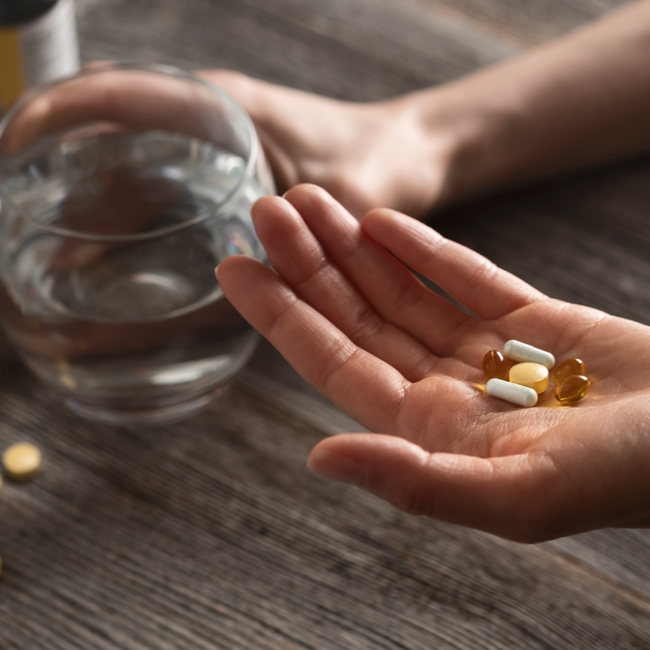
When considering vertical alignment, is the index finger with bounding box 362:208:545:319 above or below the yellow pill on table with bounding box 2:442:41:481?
above

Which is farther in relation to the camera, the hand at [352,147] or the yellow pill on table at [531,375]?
the hand at [352,147]

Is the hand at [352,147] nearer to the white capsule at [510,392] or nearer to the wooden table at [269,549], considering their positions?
the wooden table at [269,549]

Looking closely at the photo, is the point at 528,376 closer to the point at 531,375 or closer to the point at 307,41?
the point at 531,375

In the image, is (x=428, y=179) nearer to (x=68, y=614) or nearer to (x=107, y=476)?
(x=107, y=476)

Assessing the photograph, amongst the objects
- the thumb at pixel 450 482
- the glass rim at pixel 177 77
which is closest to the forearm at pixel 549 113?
the glass rim at pixel 177 77

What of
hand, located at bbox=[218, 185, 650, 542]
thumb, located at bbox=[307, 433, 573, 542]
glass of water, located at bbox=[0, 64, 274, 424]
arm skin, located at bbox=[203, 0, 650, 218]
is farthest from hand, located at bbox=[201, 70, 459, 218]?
thumb, located at bbox=[307, 433, 573, 542]

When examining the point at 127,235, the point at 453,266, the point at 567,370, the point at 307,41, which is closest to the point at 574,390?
the point at 567,370

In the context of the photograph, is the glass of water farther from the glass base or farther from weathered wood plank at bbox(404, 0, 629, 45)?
weathered wood plank at bbox(404, 0, 629, 45)
